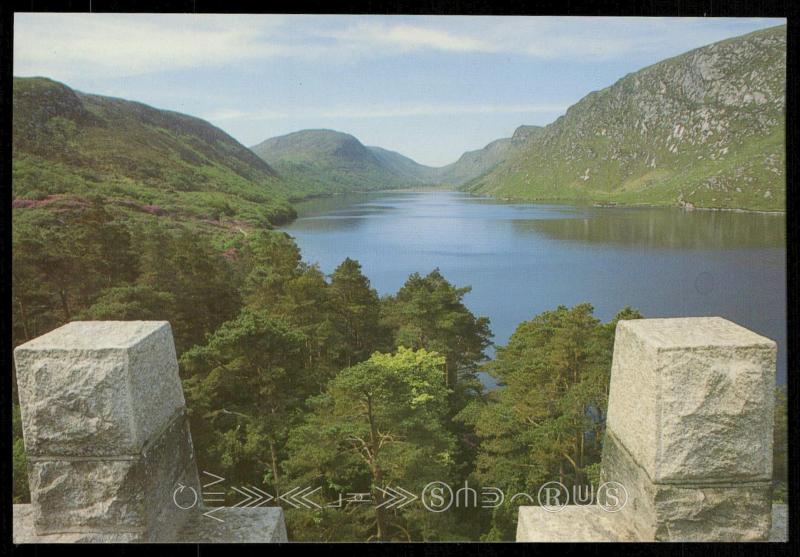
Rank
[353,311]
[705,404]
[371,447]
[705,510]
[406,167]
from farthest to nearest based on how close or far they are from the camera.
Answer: [406,167]
[353,311]
[371,447]
[705,510]
[705,404]

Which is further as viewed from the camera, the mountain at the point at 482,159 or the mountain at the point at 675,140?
the mountain at the point at 482,159

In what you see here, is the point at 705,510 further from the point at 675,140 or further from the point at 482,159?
the point at 675,140

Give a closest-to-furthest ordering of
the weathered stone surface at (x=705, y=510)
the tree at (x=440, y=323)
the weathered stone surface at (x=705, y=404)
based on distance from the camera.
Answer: the weathered stone surface at (x=705, y=404) < the weathered stone surface at (x=705, y=510) < the tree at (x=440, y=323)

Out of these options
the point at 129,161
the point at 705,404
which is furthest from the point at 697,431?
the point at 129,161

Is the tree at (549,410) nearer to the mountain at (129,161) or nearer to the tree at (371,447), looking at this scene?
the tree at (371,447)

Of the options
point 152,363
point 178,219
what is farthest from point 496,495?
point 178,219

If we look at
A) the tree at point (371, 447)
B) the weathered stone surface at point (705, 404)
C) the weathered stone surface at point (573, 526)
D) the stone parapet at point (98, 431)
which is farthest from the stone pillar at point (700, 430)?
Answer: the stone parapet at point (98, 431)
